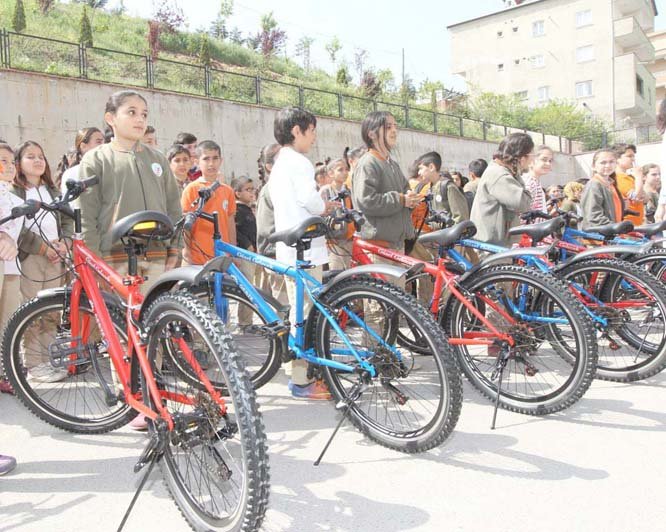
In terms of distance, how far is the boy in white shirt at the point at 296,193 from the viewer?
155 inches

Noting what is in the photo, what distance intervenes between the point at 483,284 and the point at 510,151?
5.40 ft

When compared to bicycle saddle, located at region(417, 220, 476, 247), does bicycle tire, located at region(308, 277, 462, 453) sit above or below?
below

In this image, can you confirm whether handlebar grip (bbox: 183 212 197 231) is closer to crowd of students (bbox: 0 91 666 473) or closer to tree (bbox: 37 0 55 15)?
crowd of students (bbox: 0 91 666 473)

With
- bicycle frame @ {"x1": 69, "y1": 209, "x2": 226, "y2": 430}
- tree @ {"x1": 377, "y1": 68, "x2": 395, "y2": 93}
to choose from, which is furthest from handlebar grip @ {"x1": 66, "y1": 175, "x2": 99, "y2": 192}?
tree @ {"x1": 377, "y1": 68, "x2": 395, "y2": 93}

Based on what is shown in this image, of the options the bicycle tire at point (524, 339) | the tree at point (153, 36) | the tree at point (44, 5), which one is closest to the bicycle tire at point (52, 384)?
the bicycle tire at point (524, 339)

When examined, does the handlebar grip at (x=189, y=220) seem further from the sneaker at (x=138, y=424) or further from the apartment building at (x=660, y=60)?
the apartment building at (x=660, y=60)

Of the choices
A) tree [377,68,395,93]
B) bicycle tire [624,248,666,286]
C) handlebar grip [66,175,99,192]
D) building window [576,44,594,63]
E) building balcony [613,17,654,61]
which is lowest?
bicycle tire [624,248,666,286]

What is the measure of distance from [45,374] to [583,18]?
47.0 metres

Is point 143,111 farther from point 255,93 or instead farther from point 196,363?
point 255,93

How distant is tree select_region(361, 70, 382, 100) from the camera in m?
31.1

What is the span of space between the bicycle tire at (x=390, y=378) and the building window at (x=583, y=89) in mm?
44348

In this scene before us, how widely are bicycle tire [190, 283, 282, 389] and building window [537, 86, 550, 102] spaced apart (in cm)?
4542

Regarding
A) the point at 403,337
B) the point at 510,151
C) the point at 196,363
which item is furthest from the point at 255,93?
the point at 196,363

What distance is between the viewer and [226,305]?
3.85 meters
